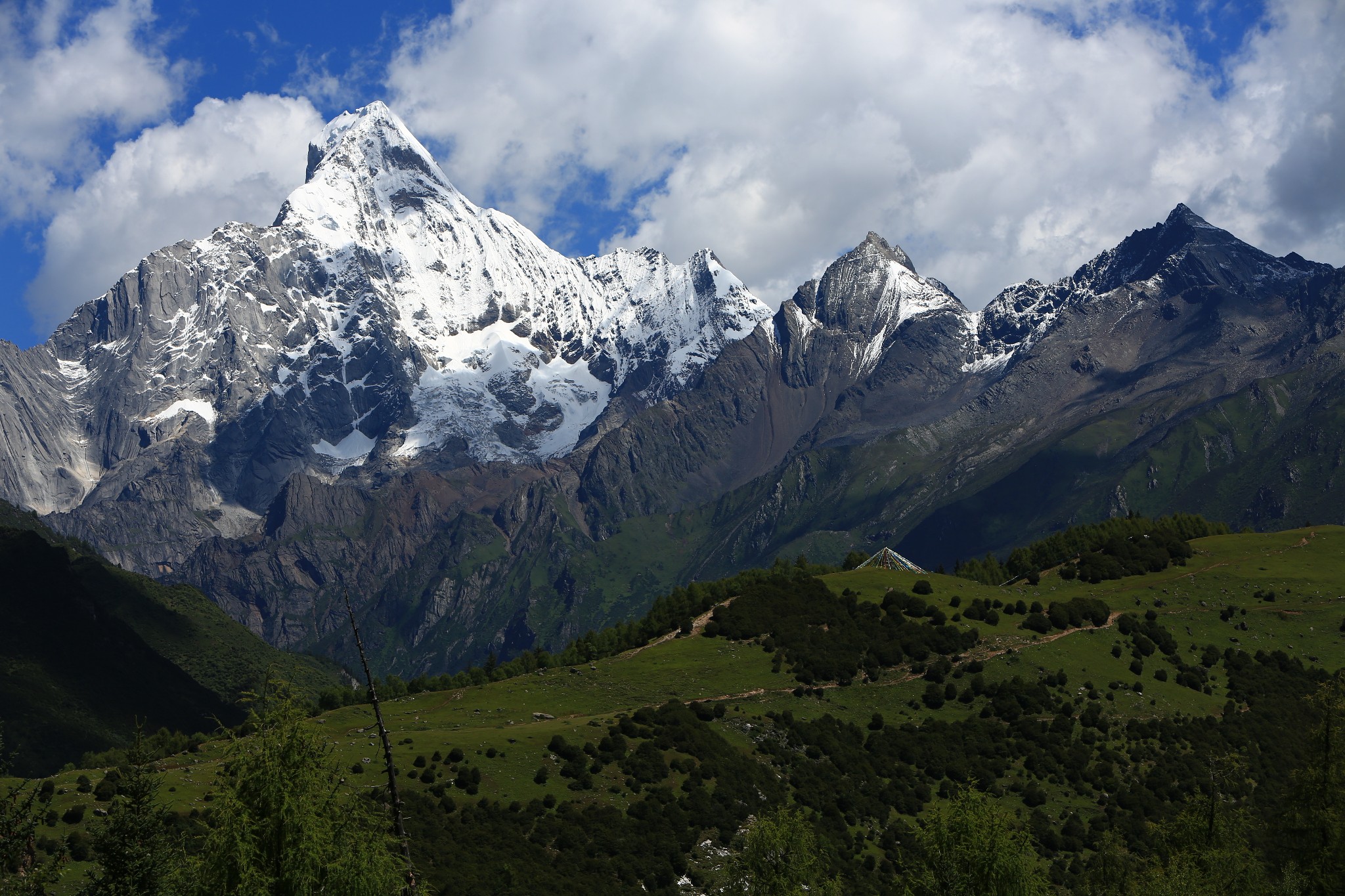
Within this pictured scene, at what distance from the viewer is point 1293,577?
187 meters

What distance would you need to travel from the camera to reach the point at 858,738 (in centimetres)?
13425

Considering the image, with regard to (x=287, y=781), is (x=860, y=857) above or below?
below

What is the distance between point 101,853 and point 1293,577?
185m

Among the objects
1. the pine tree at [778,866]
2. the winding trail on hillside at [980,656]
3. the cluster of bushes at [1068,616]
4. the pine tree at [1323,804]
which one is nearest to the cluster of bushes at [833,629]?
the winding trail on hillside at [980,656]

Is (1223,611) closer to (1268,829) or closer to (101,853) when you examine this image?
(1268,829)

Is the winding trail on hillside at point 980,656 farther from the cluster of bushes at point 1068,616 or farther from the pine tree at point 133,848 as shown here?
the pine tree at point 133,848

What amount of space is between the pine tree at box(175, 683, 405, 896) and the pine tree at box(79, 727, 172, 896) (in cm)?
533

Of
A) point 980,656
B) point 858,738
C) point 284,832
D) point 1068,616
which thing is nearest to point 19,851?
point 284,832

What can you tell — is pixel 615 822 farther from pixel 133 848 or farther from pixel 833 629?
pixel 833 629

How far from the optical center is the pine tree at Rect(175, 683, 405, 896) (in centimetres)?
4297

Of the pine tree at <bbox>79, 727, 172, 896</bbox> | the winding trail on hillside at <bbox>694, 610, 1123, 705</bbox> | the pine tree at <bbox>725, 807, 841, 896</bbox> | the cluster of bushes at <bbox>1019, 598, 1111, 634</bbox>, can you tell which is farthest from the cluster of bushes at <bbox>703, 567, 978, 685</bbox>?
the pine tree at <bbox>79, 727, 172, 896</bbox>

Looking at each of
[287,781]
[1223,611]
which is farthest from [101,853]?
[1223,611]

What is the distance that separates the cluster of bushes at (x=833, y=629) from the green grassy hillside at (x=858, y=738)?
1481 millimetres

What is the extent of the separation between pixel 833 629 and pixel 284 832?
Answer: 127m
